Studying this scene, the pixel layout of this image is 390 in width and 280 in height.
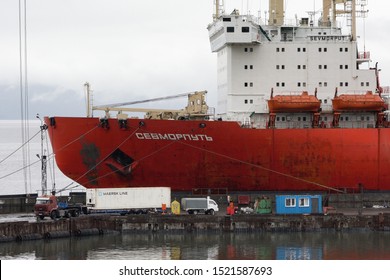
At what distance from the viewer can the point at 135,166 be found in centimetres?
4791

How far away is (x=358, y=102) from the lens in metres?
49.7

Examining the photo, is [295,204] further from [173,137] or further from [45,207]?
[45,207]

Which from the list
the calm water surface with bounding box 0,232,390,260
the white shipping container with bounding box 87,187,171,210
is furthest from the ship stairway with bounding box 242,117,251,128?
the calm water surface with bounding box 0,232,390,260

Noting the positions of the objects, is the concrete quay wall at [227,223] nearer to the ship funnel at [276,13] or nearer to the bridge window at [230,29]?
the bridge window at [230,29]

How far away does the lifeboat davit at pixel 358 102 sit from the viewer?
4950 cm

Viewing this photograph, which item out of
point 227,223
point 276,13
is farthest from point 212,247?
point 276,13

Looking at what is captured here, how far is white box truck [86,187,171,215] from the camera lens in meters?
44.6

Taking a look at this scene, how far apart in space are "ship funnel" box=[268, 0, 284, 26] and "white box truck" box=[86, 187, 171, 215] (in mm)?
13103

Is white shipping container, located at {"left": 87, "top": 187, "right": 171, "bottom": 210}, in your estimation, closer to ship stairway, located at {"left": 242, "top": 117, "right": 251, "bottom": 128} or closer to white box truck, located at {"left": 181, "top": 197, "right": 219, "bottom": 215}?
white box truck, located at {"left": 181, "top": 197, "right": 219, "bottom": 215}

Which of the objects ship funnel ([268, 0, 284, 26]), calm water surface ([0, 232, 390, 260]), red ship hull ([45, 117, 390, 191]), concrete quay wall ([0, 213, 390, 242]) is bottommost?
calm water surface ([0, 232, 390, 260])

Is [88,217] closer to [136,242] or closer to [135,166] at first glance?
[136,242]

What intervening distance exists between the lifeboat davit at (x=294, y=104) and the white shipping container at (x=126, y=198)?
8063 mm

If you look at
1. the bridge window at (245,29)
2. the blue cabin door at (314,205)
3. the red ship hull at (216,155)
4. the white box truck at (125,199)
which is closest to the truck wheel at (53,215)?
the white box truck at (125,199)
